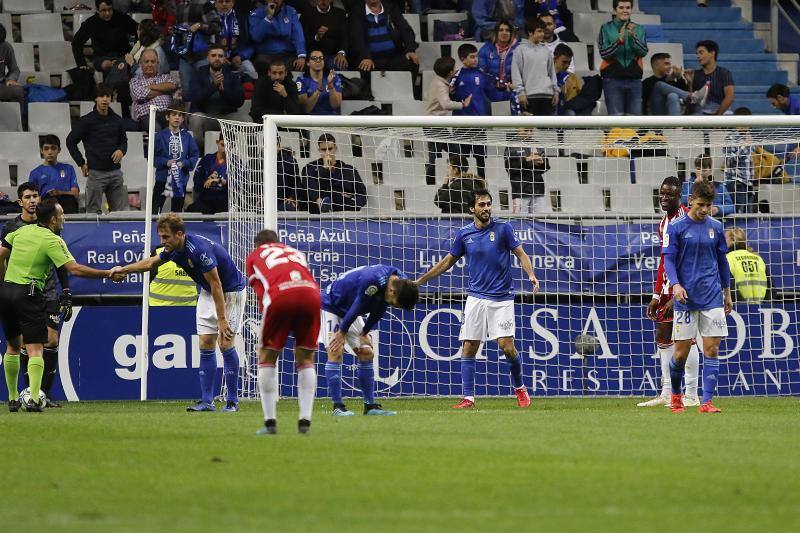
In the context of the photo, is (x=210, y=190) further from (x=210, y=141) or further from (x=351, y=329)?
(x=351, y=329)

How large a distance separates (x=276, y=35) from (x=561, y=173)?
18.6 feet

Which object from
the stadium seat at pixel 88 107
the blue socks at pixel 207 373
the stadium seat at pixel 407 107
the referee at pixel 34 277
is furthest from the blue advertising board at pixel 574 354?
the stadium seat at pixel 88 107

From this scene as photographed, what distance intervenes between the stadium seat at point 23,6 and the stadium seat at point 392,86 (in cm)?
617

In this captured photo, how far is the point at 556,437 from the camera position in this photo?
10742 millimetres

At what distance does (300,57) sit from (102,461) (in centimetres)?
1313

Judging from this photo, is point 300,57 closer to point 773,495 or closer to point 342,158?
point 342,158

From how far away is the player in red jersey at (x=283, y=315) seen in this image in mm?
10664

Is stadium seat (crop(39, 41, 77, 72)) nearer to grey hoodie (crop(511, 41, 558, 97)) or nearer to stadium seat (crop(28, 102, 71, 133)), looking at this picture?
stadium seat (crop(28, 102, 71, 133))

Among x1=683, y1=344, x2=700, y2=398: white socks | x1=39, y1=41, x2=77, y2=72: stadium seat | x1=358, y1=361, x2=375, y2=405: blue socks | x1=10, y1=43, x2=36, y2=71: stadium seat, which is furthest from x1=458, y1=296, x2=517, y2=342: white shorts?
x1=10, y1=43, x2=36, y2=71: stadium seat

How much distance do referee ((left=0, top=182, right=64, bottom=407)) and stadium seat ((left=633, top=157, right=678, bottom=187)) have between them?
329 inches

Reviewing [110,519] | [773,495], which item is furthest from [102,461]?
[773,495]

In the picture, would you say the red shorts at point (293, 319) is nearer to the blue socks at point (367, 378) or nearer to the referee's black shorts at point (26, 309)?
the blue socks at point (367, 378)

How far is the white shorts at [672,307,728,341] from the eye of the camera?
1391 cm

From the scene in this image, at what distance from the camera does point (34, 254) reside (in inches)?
573
